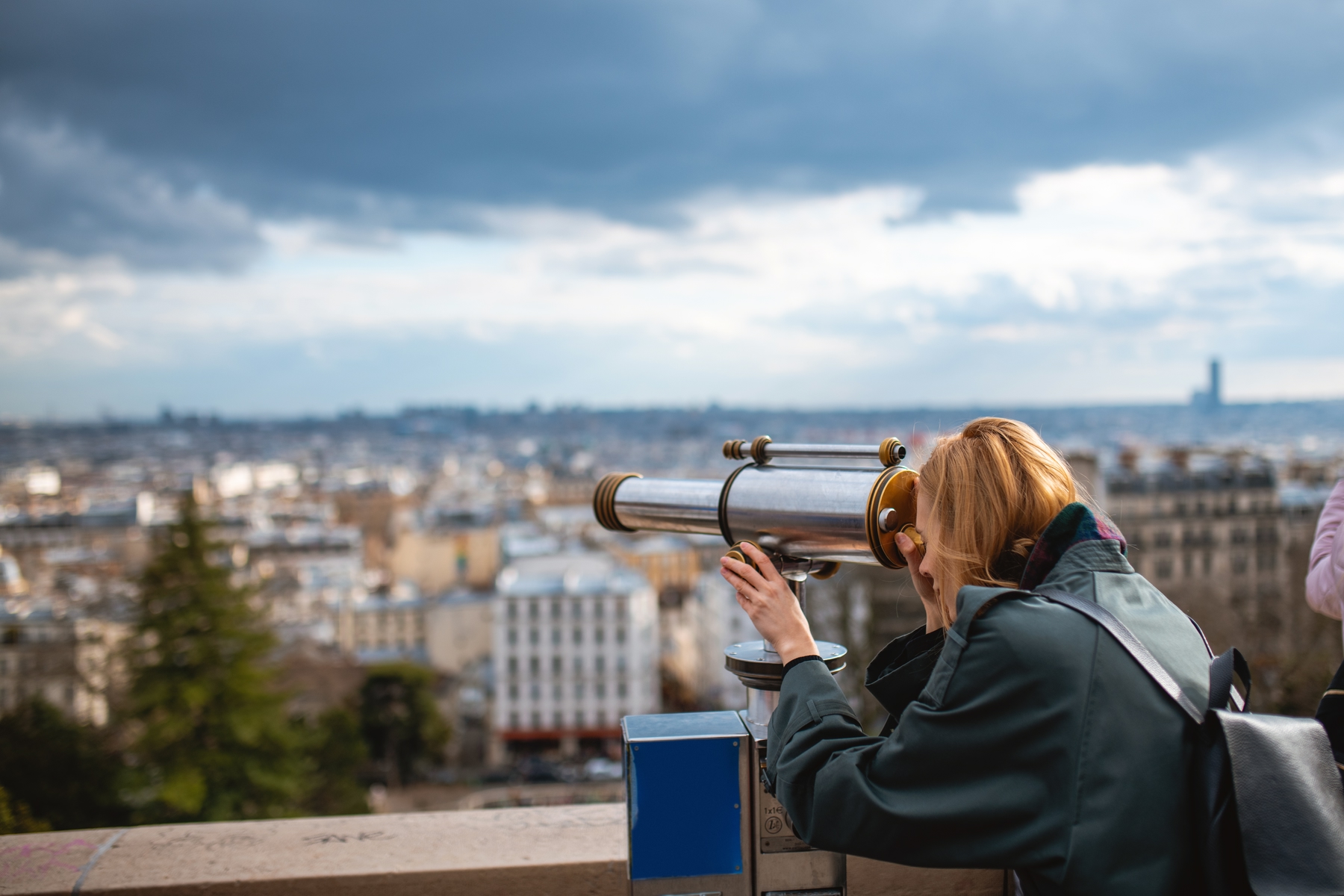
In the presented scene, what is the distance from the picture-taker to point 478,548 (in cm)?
7244

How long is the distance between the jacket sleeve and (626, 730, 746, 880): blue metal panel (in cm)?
53

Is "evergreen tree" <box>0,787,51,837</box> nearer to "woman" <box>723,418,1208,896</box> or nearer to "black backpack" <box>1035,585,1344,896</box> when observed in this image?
"woman" <box>723,418,1208,896</box>

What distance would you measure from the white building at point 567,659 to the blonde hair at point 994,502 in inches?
1713

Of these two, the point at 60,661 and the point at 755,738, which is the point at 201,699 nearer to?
the point at 60,661

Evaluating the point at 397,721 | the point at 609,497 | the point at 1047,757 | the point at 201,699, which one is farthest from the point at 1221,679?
the point at 397,721

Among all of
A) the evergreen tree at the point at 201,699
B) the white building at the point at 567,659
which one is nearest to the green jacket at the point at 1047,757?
the evergreen tree at the point at 201,699

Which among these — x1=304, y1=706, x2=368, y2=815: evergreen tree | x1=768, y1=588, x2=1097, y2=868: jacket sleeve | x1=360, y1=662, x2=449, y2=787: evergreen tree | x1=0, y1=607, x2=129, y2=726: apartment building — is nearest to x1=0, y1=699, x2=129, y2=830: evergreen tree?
x1=0, y1=607, x2=129, y2=726: apartment building

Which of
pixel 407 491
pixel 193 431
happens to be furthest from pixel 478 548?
pixel 193 431

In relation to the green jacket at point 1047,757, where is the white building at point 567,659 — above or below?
below

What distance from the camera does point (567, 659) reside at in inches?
1777

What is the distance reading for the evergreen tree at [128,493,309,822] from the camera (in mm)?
20031

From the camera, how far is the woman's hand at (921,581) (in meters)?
1.72

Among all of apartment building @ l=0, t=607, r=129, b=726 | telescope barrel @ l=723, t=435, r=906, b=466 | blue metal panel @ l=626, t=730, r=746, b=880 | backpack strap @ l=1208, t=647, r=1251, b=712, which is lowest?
apartment building @ l=0, t=607, r=129, b=726

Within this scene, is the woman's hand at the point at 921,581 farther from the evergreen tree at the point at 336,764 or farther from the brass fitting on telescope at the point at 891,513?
the evergreen tree at the point at 336,764
